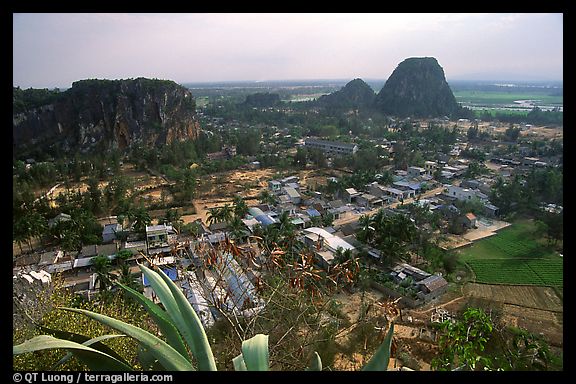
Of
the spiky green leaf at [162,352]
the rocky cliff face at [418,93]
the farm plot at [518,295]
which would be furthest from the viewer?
the rocky cliff face at [418,93]

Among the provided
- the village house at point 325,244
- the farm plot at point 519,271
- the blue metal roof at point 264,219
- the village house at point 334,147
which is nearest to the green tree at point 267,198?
the blue metal roof at point 264,219

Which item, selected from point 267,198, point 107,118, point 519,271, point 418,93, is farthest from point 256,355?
point 418,93

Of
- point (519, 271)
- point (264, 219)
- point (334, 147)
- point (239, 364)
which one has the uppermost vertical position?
point (334, 147)

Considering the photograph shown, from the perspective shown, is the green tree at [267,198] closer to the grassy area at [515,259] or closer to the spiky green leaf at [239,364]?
→ the grassy area at [515,259]

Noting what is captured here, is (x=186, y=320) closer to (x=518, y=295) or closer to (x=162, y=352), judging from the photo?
(x=162, y=352)
